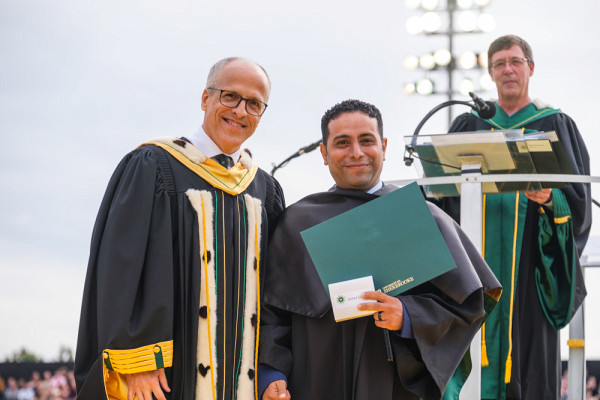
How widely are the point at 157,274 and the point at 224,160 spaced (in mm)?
730

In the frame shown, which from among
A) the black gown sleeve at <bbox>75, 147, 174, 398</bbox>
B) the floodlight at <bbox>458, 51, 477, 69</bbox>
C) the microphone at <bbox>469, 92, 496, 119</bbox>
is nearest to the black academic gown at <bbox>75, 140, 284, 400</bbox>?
the black gown sleeve at <bbox>75, 147, 174, 398</bbox>

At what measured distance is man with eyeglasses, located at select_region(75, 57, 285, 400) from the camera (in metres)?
3.34

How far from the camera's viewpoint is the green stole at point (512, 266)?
5.09 meters

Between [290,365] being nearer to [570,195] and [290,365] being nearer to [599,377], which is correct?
[570,195]

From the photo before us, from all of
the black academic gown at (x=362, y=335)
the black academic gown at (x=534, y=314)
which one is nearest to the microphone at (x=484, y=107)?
the black academic gown at (x=534, y=314)

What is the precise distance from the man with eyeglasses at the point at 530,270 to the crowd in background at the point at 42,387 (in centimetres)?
1407

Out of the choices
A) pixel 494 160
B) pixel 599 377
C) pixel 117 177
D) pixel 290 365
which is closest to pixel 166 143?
pixel 117 177

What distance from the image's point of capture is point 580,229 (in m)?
5.29

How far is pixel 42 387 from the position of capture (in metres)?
18.2

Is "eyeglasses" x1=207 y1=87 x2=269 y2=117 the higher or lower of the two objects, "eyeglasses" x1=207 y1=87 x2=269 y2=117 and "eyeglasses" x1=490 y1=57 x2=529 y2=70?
the lower

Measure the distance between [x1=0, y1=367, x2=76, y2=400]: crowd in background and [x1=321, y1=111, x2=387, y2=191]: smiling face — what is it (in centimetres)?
1505

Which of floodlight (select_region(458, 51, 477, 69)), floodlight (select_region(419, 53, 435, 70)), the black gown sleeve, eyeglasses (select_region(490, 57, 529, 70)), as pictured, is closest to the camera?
the black gown sleeve

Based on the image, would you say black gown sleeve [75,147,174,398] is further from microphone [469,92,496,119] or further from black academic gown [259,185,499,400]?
microphone [469,92,496,119]

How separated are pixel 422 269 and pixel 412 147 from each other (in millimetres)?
1185
